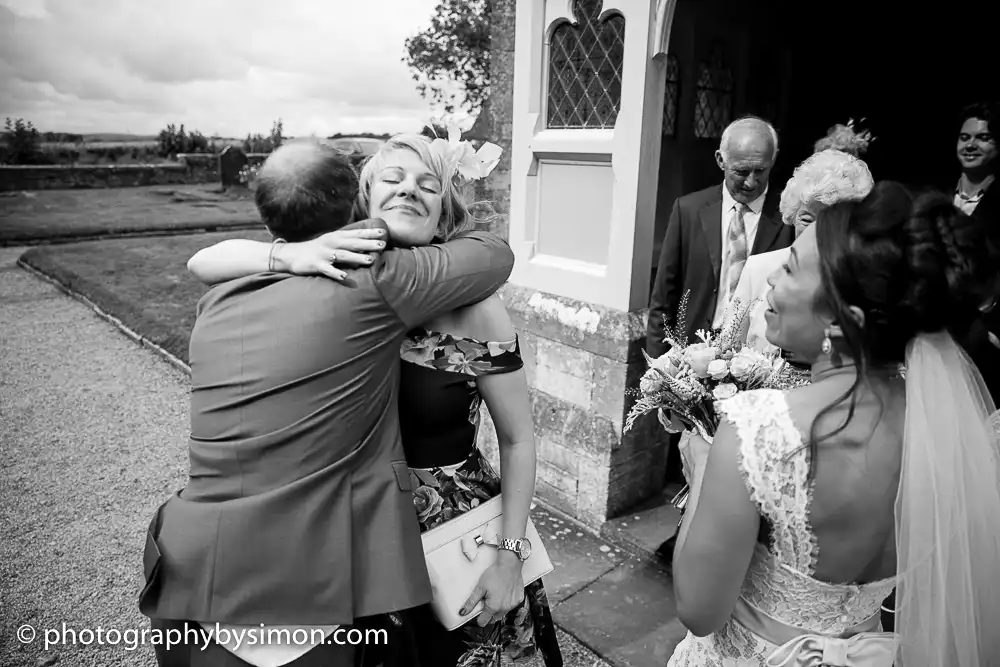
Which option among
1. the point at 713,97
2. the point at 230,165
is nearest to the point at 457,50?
the point at 230,165

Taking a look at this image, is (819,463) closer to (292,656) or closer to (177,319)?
(292,656)

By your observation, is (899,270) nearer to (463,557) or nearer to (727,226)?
(463,557)

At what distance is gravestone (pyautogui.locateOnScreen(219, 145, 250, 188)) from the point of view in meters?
20.2

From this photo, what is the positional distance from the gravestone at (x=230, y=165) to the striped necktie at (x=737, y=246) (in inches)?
789

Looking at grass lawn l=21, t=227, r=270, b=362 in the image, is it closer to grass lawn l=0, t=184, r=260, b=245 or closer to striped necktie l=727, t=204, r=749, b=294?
grass lawn l=0, t=184, r=260, b=245

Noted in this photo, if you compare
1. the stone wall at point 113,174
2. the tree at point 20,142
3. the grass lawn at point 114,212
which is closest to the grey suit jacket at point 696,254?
the grass lawn at point 114,212

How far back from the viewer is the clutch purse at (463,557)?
1642mm

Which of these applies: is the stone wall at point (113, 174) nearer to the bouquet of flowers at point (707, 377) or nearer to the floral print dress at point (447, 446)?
the floral print dress at point (447, 446)

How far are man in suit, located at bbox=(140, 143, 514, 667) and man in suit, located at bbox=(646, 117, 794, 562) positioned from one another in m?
2.00

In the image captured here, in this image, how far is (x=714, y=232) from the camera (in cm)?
326

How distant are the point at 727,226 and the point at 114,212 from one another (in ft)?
56.5

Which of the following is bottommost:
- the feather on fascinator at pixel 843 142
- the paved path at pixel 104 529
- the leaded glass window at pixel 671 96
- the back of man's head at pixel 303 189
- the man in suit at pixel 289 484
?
the paved path at pixel 104 529

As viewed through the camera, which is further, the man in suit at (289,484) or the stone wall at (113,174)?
the stone wall at (113,174)

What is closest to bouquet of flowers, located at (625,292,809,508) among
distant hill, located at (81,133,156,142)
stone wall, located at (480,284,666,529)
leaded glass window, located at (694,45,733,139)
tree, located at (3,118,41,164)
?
stone wall, located at (480,284,666,529)
